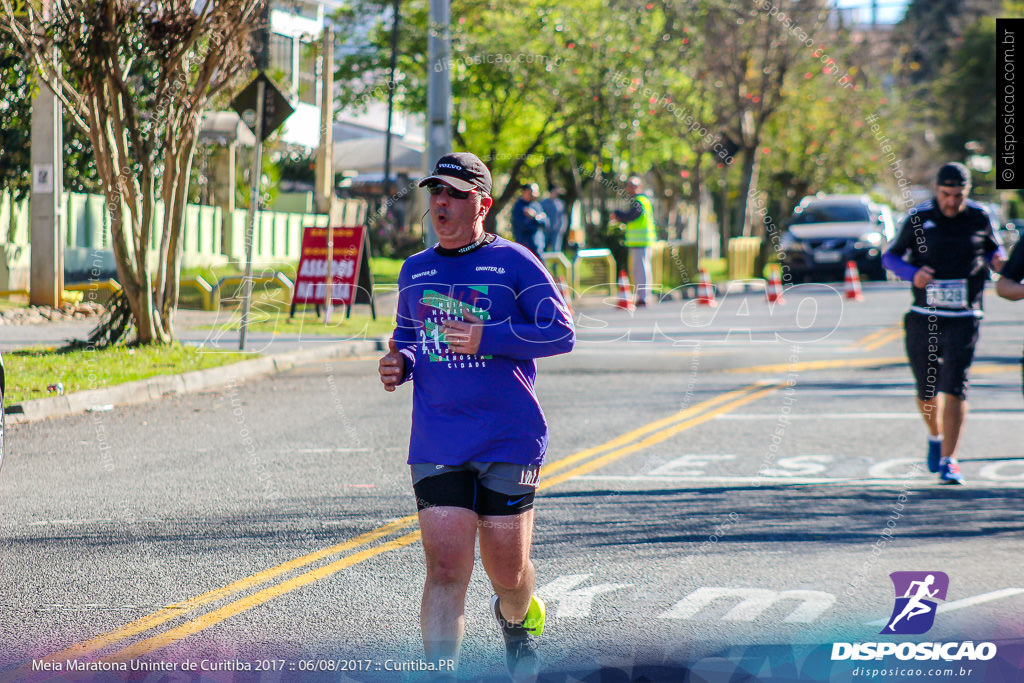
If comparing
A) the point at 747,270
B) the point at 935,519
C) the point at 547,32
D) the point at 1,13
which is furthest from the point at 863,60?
the point at 935,519

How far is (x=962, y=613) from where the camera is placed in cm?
562

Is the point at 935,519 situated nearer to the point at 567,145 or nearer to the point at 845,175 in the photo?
the point at 567,145

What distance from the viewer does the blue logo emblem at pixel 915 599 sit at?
214 inches

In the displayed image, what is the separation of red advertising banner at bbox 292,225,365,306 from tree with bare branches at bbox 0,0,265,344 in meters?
4.38

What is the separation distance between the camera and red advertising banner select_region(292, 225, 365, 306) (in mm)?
19875

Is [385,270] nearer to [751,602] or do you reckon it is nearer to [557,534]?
[557,534]

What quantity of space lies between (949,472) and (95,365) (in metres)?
8.31

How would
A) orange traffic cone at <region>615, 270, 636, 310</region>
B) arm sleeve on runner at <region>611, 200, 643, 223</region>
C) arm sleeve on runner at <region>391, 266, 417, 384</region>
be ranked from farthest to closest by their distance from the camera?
orange traffic cone at <region>615, 270, 636, 310</region> < arm sleeve on runner at <region>611, 200, 643, 223</region> < arm sleeve on runner at <region>391, 266, 417, 384</region>

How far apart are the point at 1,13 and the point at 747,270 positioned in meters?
23.1

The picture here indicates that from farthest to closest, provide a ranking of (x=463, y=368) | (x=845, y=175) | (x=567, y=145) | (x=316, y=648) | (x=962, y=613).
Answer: (x=845, y=175)
(x=567, y=145)
(x=962, y=613)
(x=316, y=648)
(x=463, y=368)

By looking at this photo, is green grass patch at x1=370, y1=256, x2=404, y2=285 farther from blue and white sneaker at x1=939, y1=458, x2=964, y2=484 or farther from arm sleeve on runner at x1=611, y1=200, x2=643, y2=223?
blue and white sneaker at x1=939, y1=458, x2=964, y2=484

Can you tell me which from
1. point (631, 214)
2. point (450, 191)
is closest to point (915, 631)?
point (450, 191)

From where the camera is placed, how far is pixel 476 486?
14.5 feet

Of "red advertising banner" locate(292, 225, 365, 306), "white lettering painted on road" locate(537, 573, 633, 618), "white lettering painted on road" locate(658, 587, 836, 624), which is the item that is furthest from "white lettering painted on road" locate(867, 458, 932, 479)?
"red advertising banner" locate(292, 225, 365, 306)
